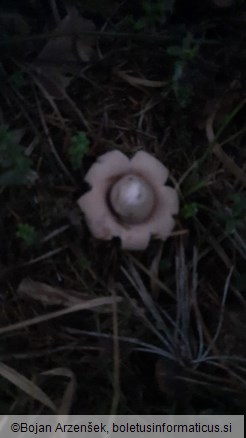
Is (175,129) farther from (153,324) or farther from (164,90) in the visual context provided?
(153,324)

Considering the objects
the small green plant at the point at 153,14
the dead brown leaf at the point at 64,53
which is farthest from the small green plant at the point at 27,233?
the small green plant at the point at 153,14

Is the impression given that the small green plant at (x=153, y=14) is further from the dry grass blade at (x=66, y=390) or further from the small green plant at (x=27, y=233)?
the dry grass blade at (x=66, y=390)

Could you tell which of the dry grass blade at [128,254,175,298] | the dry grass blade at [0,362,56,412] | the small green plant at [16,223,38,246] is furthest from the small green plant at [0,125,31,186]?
the dry grass blade at [0,362,56,412]

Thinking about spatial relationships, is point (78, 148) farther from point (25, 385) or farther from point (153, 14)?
point (25, 385)

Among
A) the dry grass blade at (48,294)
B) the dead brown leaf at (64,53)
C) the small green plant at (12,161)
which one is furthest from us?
the dead brown leaf at (64,53)

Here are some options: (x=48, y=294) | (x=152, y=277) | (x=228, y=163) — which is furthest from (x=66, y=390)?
(x=228, y=163)
